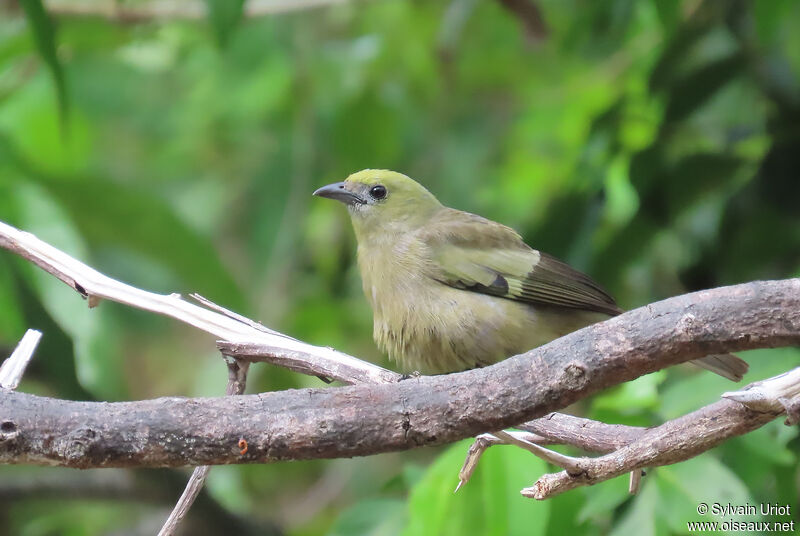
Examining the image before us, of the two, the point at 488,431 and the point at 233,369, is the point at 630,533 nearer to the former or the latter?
the point at 488,431

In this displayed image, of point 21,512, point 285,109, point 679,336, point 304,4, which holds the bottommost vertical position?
point 21,512

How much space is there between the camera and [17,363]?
226 centimetres

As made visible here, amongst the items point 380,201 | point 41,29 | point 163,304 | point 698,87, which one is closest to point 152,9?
point 380,201

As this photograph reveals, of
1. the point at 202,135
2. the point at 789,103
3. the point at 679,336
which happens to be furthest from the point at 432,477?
the point at 202,135

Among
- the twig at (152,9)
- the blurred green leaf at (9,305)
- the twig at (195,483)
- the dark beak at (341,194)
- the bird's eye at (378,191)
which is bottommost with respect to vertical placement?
the twig at (195,483)

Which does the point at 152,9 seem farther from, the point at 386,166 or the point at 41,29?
the point at 41,29

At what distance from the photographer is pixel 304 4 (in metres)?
5.74

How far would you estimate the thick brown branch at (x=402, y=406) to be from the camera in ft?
6.85

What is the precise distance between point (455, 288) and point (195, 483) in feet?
6.48

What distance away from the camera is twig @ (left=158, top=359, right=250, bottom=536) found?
2275 millimetres

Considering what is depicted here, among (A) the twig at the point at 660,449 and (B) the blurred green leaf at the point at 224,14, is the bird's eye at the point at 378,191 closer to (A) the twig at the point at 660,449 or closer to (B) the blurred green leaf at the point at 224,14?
(B) the blurred green leaf at the point at 224,14

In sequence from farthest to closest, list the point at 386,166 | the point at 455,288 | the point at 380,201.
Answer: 1. the point at 386,166
2. the point at 380,201
3. the point at 455,288

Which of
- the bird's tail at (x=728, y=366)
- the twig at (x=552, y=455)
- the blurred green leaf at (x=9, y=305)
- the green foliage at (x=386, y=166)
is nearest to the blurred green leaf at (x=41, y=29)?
the green foliage at (x=386, y=166)

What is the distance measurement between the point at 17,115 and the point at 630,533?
16.8 feet
